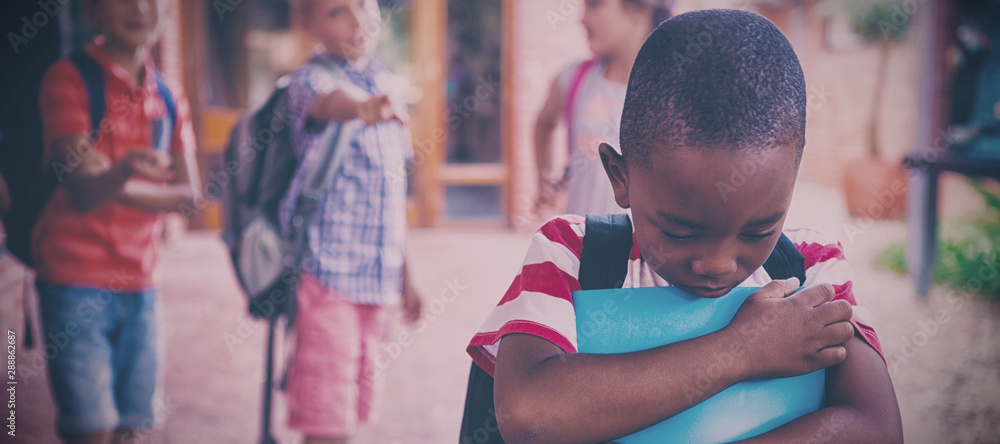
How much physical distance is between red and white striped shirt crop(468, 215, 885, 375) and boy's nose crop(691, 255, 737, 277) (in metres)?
0.09

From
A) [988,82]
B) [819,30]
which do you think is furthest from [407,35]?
[819,30]

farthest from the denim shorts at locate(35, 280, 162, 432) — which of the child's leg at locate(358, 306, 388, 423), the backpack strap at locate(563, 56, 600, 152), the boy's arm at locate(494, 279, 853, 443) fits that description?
the boy's arm at locate(494, 279, 853, 443)

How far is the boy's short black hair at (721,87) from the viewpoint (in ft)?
2.92

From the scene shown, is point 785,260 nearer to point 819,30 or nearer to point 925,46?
point 925,46

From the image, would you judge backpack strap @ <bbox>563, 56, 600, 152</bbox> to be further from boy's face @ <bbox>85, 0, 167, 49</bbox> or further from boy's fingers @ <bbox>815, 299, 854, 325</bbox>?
boy's fingers @ <bbox>815, 299, 854, 325</bbox>

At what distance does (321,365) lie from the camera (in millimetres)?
2482

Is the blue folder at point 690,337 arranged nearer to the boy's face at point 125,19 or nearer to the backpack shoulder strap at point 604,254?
the backpack shoulder strap at point 604,254

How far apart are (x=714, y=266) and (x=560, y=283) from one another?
0.21m

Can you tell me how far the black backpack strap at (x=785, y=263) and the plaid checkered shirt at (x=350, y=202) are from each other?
1.75 meters

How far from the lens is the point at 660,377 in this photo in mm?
882

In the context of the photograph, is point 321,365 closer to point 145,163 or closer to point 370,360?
point 370,360

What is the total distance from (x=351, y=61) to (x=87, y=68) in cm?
88

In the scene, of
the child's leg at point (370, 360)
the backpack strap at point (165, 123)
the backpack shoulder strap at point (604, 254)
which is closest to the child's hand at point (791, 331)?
the backpack shoulder strap at point (604, 254)

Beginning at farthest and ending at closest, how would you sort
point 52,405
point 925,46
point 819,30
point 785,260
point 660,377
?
point 819,30 → point 925,46 → point 52,405 → point 785,260 → point 660,377
